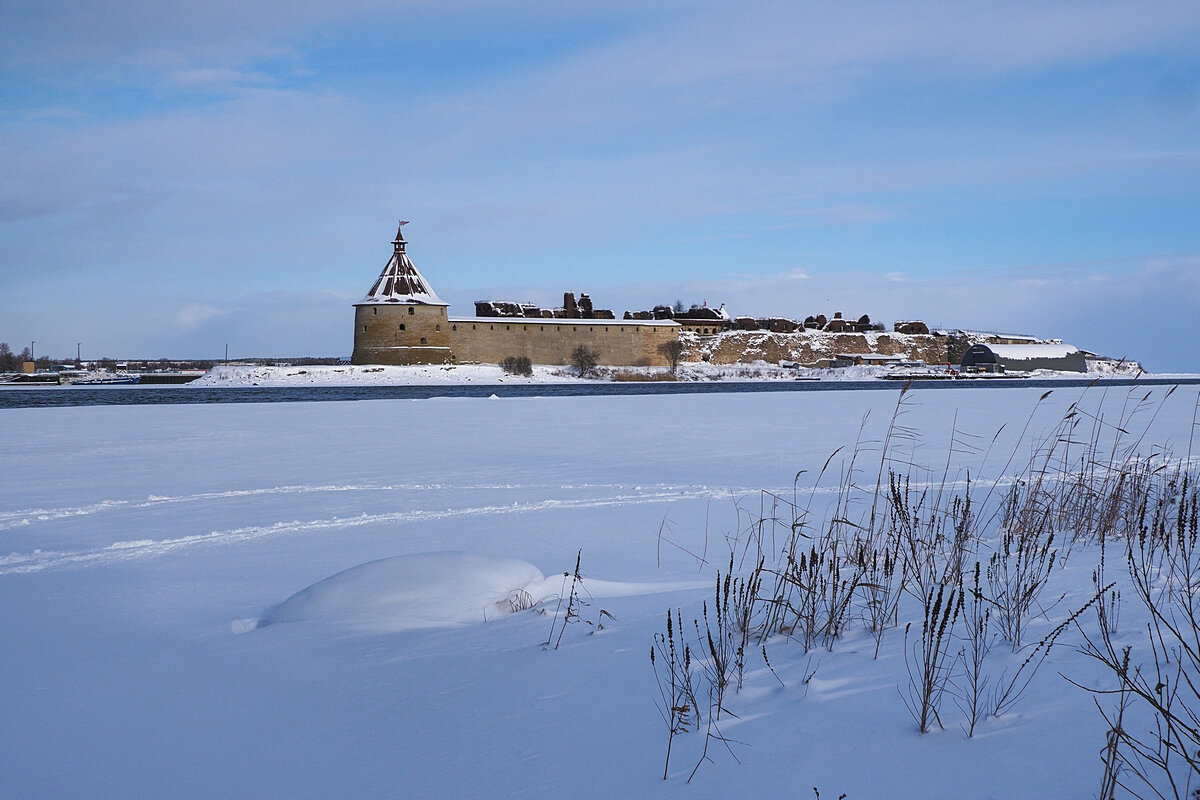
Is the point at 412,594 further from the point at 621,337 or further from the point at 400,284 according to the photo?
the point at 621,337

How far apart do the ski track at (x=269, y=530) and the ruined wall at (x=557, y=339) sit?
44.6 metres

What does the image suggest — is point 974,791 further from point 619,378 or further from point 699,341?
point 699,341

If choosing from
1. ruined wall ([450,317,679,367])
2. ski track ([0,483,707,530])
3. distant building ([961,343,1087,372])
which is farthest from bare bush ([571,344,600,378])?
ski track ([0,483,707,530])

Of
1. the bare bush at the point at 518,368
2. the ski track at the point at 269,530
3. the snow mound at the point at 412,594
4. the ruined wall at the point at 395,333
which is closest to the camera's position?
the snow mound at the point at 412,594

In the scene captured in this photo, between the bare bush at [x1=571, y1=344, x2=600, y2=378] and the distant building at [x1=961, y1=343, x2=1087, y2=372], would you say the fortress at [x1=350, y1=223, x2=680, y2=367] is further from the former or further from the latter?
the distant building at [x1=961, y1=343, x2=1087, y2=372]

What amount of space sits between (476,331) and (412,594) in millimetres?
47606

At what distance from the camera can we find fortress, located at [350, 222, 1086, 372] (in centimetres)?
4409

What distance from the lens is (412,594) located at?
2721 millimetres

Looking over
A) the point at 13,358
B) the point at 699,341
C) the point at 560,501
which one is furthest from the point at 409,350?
the point at 13,358

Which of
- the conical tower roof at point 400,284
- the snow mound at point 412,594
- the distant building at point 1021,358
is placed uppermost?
the conical tower roof at point 400,284

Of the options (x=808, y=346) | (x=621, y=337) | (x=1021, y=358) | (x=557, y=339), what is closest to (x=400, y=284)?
(x=557, y=339)

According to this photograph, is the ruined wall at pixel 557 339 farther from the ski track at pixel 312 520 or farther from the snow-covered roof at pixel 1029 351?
the ski track at pixel 312 520

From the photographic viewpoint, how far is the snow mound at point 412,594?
8.48ft

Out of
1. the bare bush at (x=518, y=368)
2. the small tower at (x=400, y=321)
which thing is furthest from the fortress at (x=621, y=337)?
the bare bush at (x=518, y=368)
